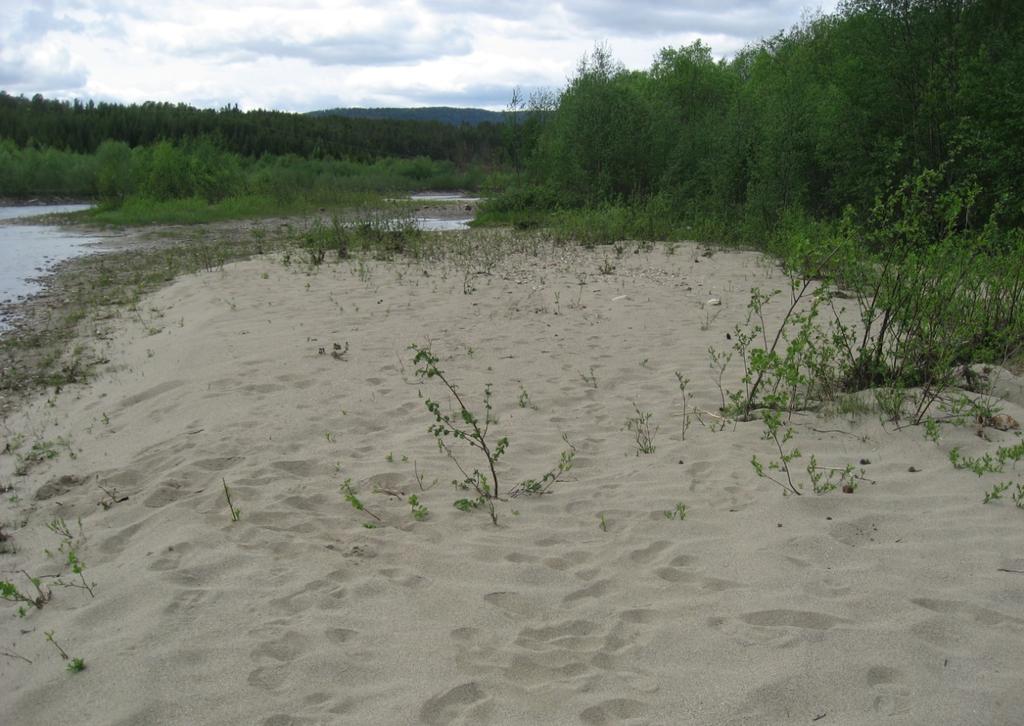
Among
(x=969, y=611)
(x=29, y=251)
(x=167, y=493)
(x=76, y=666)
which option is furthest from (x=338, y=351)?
(x=29, y=251)

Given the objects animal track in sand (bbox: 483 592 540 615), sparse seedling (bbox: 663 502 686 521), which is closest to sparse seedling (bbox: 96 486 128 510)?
animal track in sand (bbox: 483 592 540 615)

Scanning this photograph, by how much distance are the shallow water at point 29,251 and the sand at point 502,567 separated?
21.4 ft

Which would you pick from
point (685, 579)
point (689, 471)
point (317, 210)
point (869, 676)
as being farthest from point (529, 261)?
point (317, 210)

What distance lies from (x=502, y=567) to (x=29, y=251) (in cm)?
1954

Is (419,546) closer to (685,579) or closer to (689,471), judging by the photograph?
(685,579)

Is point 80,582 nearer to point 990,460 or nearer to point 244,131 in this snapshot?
point 990,460

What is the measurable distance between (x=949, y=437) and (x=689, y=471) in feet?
Result: 4.85

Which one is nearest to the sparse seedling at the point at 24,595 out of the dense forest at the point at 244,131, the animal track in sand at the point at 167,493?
the animal track in sand at the point at 167,493

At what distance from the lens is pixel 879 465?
3.93 meters

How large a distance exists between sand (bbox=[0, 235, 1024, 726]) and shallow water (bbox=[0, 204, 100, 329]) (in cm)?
653

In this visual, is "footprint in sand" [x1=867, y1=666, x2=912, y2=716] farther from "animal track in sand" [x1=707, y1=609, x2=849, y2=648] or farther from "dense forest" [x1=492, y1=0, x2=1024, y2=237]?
"dense forest" [x1=492, y1=0, x2=1024, y2=237]

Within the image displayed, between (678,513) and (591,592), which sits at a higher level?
(678,513)

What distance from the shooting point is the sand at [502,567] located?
2.38 m

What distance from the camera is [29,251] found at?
18266 millimetres
